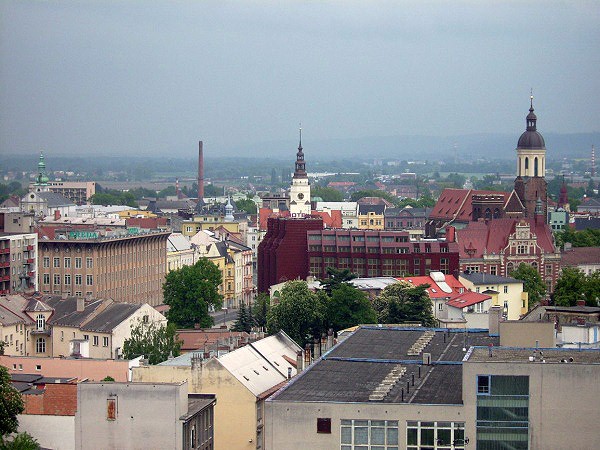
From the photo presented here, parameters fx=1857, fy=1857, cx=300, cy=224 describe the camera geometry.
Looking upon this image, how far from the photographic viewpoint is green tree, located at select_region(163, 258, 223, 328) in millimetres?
120812

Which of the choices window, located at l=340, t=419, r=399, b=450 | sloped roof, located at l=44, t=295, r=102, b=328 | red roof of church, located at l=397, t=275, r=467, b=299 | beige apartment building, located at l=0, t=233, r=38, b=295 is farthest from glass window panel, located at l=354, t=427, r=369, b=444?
beige apartment building, located at l=0, t=233, r=38, b=295

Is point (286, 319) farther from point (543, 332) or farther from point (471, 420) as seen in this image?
point (471, 420)

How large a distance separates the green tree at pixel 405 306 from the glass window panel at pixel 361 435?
48.5m

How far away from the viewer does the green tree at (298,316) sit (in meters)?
99.4

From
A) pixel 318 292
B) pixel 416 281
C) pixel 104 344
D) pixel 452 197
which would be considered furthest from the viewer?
pixel 452 197

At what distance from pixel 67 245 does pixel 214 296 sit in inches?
440

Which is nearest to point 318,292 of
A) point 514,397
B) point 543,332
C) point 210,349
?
point 210,349

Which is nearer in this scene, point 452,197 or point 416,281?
point 416,281

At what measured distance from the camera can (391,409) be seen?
5378 centimetres

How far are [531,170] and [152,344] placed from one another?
10649 centimetres

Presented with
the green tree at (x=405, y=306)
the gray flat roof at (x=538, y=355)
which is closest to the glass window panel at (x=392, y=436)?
the gray flat roof at (x=538, y=355)

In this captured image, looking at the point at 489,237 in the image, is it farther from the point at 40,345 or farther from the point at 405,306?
the point at 40,345

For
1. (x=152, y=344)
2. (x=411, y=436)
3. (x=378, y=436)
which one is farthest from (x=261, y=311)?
(x=411, y=436)

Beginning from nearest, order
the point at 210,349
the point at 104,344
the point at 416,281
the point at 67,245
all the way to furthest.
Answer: the point at 210,349
the point at 104,344
the point at 416,281
the point at 67,245
